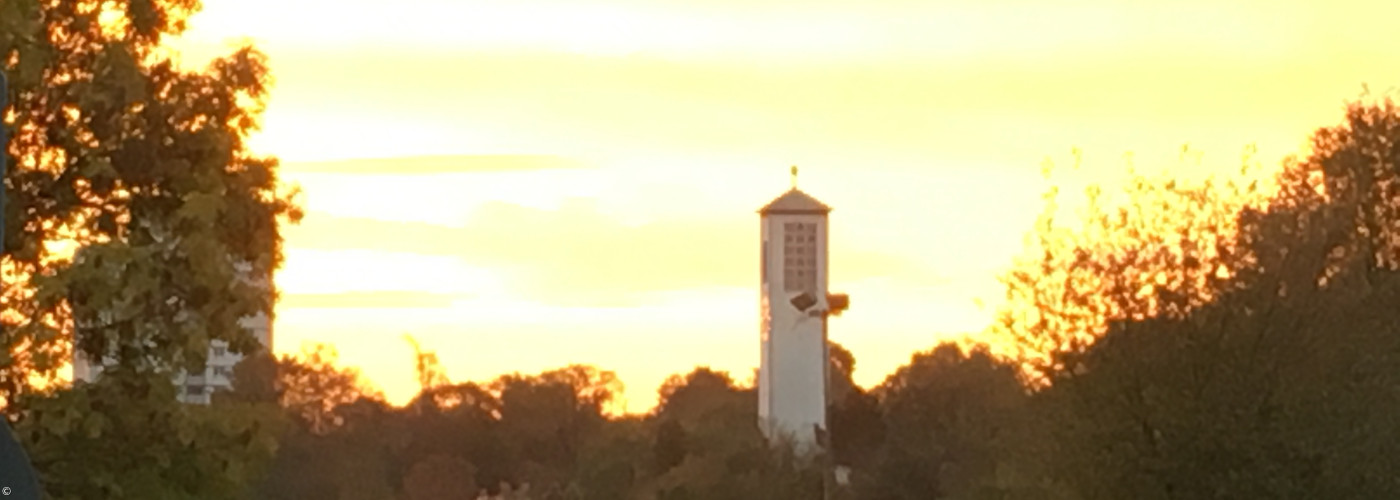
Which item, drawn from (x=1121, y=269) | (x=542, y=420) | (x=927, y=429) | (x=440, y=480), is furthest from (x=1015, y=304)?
(x=542, y=420)

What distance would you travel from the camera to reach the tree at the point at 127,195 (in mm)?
25844

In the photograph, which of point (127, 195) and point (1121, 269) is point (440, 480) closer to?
point (1121, 269)

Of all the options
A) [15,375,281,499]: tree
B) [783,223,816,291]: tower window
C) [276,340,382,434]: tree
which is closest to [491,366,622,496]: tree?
[276,340,382,434]: tree

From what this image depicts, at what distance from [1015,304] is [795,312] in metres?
90.7

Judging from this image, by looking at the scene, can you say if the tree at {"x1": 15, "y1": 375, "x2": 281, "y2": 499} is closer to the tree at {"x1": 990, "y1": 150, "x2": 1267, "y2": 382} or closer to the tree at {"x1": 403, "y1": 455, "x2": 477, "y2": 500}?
the tree at {"x1": 990, "y1": 150, "x2": 1267, "y2": 382}

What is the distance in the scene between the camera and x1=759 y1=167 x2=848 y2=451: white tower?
131 meters

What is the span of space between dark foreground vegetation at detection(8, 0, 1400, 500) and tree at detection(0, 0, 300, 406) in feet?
0.10

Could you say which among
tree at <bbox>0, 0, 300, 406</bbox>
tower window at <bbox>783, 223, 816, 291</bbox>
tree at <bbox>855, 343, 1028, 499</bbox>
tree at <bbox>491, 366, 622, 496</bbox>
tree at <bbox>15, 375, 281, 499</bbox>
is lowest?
tree at <bbox>15, 375, 281, 499</bbox>

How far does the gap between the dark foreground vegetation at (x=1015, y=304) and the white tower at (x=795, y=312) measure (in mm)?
49770

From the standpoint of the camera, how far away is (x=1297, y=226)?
4438 centimetres

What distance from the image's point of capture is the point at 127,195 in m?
27.3

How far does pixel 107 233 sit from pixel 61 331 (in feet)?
4.56

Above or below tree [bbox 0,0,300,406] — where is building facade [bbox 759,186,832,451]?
above

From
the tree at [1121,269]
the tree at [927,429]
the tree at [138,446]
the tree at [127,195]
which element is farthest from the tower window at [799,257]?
the tree at [138,446]
